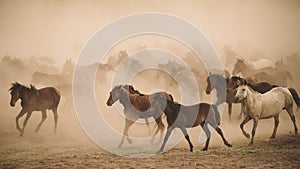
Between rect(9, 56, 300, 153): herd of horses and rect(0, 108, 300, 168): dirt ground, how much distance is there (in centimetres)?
5

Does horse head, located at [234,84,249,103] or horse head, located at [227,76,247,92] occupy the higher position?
horse head, located at [227,76,247,92]

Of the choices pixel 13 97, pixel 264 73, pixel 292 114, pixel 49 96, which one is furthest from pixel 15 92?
pixel 292 114

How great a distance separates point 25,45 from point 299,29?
1.81 metres

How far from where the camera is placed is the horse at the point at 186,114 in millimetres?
2576

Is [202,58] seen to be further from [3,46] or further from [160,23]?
[3,46]

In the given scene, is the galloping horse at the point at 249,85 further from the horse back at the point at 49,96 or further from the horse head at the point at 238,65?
the horse back at the point at 49,96

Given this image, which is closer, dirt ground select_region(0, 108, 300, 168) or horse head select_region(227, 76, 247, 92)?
dirt ground select_region(0, 108, 300, 168)

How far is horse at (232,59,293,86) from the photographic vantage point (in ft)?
8.70

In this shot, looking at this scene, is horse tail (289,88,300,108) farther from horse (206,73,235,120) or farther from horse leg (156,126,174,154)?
horse leg (156,126,174,154)

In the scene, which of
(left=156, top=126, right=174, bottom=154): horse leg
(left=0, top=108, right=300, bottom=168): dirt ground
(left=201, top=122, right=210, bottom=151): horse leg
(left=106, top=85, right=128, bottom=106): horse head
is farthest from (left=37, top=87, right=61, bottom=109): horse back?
(left=201, top=122, right=210, bottom=151): horse leg

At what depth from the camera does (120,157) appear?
2.51 m

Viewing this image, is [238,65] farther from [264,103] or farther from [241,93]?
[264,103]

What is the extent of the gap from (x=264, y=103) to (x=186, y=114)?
0.52 metres

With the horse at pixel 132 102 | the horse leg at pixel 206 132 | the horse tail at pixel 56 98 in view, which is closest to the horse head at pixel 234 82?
the horse leg at pixel 206 132
